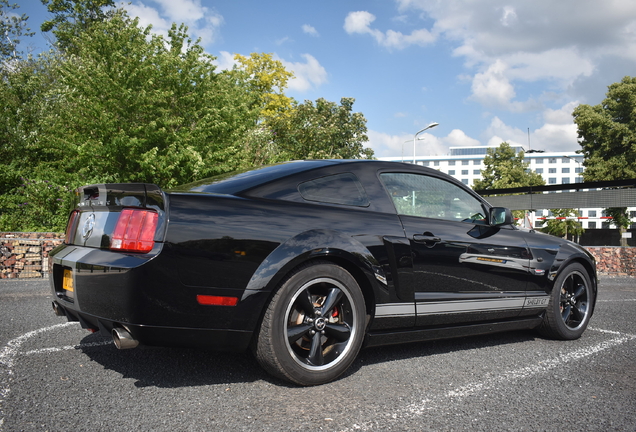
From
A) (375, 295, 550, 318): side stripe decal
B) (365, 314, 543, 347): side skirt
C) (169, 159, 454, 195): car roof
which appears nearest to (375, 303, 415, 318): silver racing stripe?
(375, 295, 550, 318): side stripe decal

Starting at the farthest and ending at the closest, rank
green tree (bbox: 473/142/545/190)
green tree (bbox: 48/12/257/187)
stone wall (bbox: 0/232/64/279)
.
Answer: green tree (bbox: 473/142/545/190), green tree (bbox: 48/12/257/187), stone wall (bbox: 0/232/64/279)

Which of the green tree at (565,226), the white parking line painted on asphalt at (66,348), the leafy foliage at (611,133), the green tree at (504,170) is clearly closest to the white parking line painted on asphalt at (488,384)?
the white parking line painted on asphalt at (66,348)

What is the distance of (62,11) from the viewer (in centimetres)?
3566

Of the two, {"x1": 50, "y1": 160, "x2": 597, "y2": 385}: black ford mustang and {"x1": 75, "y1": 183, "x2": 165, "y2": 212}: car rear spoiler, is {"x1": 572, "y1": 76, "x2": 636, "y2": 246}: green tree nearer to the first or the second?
{"x1": 50, "y1": 160, "x2": 597, "y2": 385}: black ford mustang

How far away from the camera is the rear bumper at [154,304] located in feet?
8.10

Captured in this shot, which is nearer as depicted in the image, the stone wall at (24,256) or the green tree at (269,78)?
the stone wall at (24,256)

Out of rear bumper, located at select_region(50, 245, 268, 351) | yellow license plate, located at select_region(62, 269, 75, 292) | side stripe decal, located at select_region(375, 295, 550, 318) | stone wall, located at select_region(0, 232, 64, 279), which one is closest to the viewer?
rear bumper, located at select_region(50, 245, 268, 351)

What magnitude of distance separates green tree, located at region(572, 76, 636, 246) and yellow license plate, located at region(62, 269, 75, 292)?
3974 cm

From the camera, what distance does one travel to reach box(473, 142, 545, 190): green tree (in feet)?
178

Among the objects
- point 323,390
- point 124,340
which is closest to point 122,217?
point 124,340

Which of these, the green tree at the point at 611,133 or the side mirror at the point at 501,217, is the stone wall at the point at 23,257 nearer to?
the side mirror at the point at 501,217

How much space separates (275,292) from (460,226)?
163 cm

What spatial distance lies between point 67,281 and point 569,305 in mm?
4095

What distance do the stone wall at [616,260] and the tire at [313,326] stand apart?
15.6 meters
